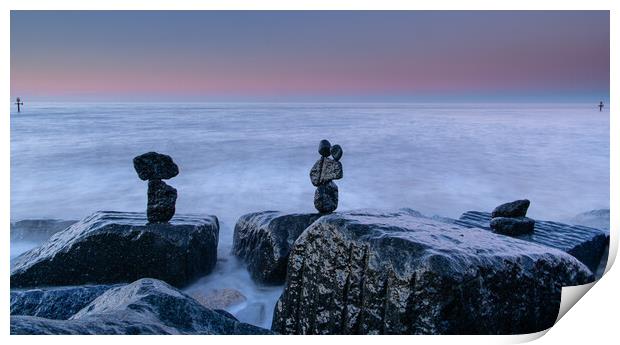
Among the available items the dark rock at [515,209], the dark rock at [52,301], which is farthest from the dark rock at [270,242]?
the dark rock at [515,209]

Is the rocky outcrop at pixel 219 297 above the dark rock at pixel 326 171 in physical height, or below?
below

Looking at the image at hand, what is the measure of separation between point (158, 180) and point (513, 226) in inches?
158

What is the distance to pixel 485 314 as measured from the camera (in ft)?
11.0

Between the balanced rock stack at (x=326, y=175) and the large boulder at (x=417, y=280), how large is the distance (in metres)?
1.74

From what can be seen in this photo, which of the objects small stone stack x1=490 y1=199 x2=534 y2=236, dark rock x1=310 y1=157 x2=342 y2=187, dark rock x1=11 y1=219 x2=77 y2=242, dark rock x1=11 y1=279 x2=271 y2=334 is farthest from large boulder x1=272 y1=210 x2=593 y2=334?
dark rock x1=11 y1=219 x2=77 y2=242

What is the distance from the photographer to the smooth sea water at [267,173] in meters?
7.18

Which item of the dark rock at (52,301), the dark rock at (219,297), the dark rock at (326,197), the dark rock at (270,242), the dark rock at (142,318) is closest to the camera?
the dark rock at (142,318)

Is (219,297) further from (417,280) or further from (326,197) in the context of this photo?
(417,280)

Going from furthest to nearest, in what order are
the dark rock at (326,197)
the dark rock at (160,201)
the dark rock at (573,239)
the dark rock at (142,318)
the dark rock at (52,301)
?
1. the dark rock at (326,197)
2. the dark rock at (160,201)
3. the dark rock at (573,239)
4. the dark rock at (52,301)
5. the dark rock at (142,318)

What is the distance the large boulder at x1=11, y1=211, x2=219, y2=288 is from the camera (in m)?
5.49

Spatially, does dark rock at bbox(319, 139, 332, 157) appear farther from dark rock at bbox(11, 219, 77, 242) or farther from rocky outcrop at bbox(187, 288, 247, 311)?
dark rock at bbox(11, 219, 77, 242)

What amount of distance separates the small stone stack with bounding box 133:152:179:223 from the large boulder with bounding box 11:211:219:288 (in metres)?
0.14

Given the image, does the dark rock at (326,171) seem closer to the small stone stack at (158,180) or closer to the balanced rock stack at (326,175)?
the balanced rock stack at (326,175)
